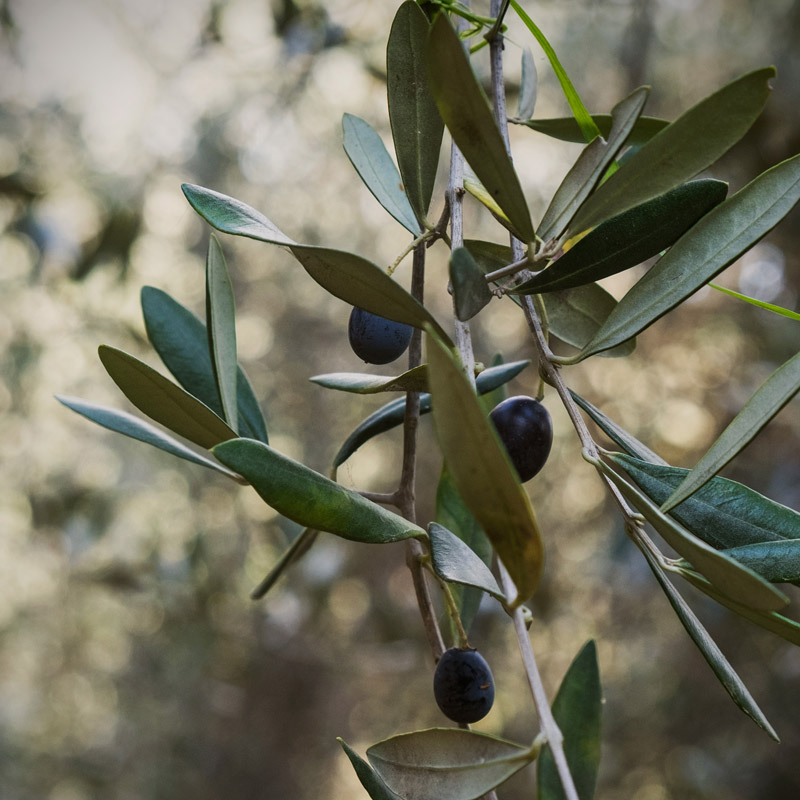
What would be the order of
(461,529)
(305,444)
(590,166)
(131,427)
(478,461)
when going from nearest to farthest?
(478,461)
(590,166)
(131,427)
(461,529)
(305,444)

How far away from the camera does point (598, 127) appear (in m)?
0.50

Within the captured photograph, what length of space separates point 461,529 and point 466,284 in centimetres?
30

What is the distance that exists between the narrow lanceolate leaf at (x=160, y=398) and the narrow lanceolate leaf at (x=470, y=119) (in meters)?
0.18

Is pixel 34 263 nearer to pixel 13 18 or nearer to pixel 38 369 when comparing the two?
pixel 13 18

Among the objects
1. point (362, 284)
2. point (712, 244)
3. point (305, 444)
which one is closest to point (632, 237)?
point (712, 244)

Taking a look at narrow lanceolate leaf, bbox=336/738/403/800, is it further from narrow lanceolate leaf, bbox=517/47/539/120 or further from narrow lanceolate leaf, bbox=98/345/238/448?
narrow lanceolate leaf, bbox=517/47/539/120

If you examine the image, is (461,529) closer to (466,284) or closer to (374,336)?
(374,336)

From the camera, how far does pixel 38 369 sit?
242 centimetres

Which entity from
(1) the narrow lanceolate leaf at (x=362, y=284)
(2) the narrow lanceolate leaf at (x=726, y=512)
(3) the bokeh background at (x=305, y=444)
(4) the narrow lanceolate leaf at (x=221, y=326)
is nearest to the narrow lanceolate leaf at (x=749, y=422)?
(2) the narrow lanceolate leaf at (x=726, y=512)

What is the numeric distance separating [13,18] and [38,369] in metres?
1.06

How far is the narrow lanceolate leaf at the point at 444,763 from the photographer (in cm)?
31

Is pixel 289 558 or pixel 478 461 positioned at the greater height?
pixel 478 461

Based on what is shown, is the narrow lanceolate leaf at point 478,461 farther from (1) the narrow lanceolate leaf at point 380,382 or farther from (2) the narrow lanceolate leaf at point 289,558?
(2) the narrow lanceolate leaf at point 289,558

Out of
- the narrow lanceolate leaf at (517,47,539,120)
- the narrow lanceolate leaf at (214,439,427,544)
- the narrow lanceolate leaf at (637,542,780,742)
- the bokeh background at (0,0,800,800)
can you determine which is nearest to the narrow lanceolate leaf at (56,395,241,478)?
the narrow lanceolate leaf at (214,439,427,544)
